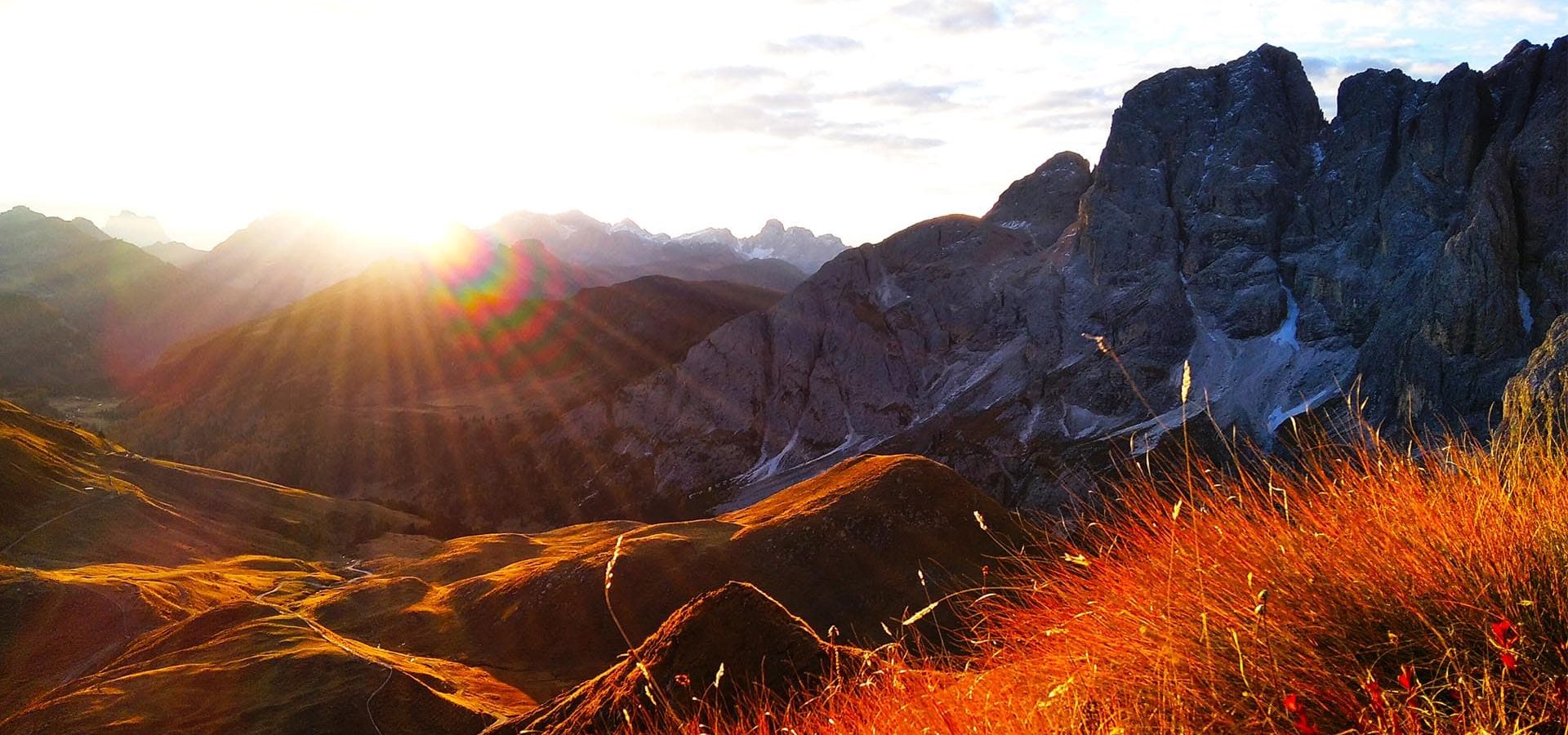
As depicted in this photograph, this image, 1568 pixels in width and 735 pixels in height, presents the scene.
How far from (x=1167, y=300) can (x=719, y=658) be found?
5070 inches

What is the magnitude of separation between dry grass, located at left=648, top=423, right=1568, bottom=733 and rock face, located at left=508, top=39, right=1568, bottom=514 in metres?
86.1

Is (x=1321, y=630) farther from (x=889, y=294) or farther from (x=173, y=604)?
(x=889, y=294)

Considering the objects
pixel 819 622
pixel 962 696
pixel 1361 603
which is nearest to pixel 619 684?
pixel 962 696

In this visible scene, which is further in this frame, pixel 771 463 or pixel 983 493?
pixel 771 463

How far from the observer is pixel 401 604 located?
2149 inches

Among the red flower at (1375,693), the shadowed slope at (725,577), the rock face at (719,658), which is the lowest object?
the shadowed slope at (725,577)

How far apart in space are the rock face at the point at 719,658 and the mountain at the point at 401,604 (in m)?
1.83

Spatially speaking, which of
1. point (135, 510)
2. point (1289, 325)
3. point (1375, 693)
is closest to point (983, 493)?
point (1375, 693)

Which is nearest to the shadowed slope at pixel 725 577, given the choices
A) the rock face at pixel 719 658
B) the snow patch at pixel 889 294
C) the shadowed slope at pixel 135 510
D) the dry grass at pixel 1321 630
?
the rock face at pixel 719 658

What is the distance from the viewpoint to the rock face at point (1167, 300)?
325ft

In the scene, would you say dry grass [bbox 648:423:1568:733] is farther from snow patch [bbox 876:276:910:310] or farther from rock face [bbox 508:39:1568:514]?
snow patch [bbox 876:276:910:310]

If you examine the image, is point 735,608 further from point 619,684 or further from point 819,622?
point 819,622

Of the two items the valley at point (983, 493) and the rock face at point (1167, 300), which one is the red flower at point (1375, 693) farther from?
the rock face at point (1167, 300)

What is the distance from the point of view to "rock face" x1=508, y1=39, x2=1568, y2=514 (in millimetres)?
99000
